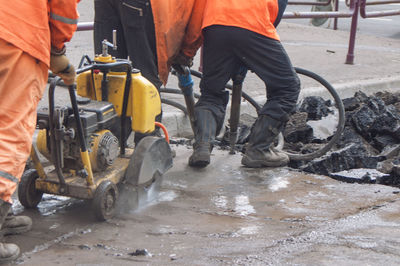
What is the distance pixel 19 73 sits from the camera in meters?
2.86

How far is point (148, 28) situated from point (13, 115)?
1.60 metres

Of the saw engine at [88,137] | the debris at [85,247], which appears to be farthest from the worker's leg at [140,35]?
the debris at [85,247]

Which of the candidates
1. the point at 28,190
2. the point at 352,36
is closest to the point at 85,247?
the point at 28,190

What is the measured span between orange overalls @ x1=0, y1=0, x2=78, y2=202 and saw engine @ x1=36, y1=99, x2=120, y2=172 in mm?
413

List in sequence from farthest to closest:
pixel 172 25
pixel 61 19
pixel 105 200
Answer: pixel 172 25, pixel 105 200, pixel 61 19

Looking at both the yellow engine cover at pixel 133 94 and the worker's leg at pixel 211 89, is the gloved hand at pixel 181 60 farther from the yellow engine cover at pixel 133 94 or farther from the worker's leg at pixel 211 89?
the yellow engine cover at pixel 133 94

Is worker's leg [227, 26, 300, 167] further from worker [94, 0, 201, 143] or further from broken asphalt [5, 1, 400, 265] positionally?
worker [94, 0, 201, 143]

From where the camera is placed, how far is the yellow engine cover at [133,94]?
3.68 metres

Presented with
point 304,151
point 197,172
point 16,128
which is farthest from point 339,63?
point 16,128

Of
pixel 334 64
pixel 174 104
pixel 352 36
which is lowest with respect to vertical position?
pixel 334 64

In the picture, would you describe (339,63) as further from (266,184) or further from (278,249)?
(278,249)

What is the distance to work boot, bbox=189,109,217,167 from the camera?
4.55 meters

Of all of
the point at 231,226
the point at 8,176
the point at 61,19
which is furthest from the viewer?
the point at 231,226

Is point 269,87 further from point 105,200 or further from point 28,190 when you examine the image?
point 28,190
